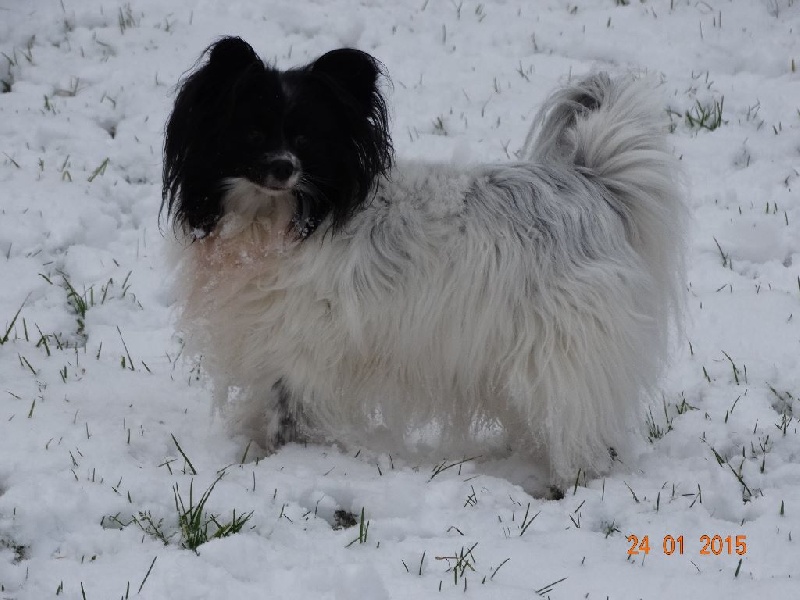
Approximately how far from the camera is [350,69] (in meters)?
3.63

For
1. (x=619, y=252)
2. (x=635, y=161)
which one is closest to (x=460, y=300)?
(x=619, y=252)

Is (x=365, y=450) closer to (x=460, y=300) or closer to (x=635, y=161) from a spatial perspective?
(x=460, y=300)

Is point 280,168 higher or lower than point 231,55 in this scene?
lower

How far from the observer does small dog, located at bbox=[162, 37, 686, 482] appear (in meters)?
3.54

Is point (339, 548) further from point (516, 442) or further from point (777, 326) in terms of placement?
point (777, 326)

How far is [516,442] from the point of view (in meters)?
3.96

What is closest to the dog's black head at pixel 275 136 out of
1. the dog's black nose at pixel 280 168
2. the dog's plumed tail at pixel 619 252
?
the dog's black nose at pixel 280 168

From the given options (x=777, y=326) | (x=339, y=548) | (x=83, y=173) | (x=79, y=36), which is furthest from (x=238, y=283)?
(x=79, y=36)

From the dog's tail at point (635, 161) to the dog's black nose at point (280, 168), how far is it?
111 cm

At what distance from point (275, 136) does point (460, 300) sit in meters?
0.84

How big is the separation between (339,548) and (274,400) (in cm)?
97

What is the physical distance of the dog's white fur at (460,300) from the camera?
3.58m
